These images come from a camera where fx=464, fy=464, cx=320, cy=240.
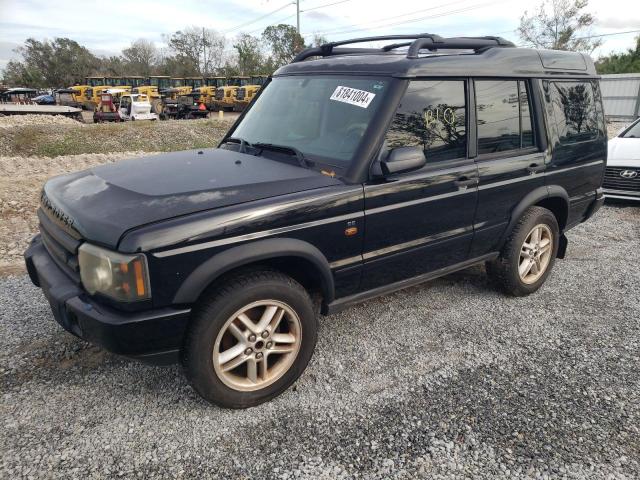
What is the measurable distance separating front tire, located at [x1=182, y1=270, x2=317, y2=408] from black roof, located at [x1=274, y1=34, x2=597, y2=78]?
1628 mm

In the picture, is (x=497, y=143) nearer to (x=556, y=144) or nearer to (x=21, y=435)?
(x=556, y=144)

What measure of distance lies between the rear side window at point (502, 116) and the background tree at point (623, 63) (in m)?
40.2

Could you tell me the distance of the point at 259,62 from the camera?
214 feet

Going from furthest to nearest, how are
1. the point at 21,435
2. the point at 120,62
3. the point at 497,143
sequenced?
the point at 120,62, the point at 497,143, the point at 21,435

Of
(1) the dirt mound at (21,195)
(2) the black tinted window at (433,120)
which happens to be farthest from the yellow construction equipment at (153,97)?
(2) the black tinted window at (433,120)

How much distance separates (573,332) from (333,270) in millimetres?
2127

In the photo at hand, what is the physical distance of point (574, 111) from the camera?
4230mm

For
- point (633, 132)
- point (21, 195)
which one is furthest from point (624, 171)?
point (21, 195)

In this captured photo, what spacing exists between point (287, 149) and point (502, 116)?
1.75m

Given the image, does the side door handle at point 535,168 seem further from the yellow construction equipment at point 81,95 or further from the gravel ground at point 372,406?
the yellow construction equipment at point 81,95

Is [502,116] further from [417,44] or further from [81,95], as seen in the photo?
[81,95]

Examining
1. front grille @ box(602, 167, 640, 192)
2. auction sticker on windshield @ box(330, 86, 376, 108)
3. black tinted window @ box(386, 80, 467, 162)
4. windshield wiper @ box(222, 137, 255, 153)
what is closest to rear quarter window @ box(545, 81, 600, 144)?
black tinted window @ box(386, 80, 467, 162)

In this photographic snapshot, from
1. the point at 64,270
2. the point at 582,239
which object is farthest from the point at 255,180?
the point at 582,239

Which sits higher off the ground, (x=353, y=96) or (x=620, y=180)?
(x=353, y=96)
